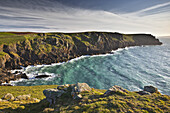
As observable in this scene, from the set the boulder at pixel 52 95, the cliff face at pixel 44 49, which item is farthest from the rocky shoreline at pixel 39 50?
the boulder at pixel 52 95

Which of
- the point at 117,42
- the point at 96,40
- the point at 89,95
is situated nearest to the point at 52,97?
the point at 89,95

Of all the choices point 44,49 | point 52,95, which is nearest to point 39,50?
point 44,49

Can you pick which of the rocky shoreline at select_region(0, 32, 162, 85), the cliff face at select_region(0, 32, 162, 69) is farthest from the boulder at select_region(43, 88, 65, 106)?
the cliff face at select_region(0, 32, 162, 69)

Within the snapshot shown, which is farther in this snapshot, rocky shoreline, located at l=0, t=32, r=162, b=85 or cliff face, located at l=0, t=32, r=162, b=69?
cliff face, located at l=0, t=32, r=162, b=69

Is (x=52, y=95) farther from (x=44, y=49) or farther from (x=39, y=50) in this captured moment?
(x=44, y=49)

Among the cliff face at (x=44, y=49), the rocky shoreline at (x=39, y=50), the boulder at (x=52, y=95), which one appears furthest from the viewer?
the cliff face at (x=44, y=49)

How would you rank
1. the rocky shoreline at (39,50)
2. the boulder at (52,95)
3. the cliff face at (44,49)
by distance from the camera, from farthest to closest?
1. the cliff face at (44,49)
2. the rocky shoreline at (39,50)
3. the boulder at (52,95)

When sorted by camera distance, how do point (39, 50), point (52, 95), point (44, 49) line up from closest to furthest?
1. point (52, 95)
2. point (39, 50)
3. point (44, 49)

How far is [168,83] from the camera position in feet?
165

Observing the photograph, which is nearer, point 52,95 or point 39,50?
point 52,95

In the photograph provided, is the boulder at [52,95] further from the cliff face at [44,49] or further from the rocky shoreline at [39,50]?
the cliff face at [44,49]

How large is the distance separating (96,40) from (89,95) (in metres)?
139

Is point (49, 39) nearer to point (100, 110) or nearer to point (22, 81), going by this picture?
point (22, 81)

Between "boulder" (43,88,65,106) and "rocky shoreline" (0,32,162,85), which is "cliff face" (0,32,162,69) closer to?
"rocky shoreline" (0,32,162,85)
